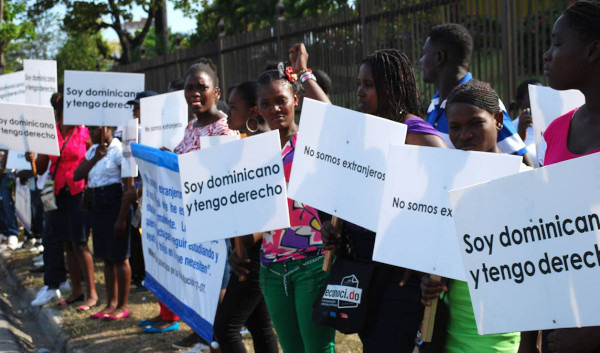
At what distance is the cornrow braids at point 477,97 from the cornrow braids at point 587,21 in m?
0.60

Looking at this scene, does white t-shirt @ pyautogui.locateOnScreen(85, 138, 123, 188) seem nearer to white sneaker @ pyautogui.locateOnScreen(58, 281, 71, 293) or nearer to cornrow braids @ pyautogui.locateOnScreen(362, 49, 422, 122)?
white sneaker @ pyautogui.locateOnScreen(58, 281, 71, 293)

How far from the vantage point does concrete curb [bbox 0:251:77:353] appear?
6.21 metres

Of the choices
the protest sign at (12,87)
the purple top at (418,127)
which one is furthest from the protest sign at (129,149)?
the protest sign at (12,87)

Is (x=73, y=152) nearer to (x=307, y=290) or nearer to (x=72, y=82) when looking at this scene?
(x=72, y=82)

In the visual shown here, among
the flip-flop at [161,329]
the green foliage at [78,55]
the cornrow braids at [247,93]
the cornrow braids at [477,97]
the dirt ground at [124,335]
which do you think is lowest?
the dirt ground at [124,335]

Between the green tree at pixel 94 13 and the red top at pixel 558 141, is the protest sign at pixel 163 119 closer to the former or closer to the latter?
the red top at pixel 558 141

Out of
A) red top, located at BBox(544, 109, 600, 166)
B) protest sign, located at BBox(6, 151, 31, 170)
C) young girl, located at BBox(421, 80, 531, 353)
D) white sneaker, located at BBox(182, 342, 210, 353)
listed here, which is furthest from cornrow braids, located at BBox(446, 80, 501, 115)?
protest sign, located at BBox(6, 151, 31, 170)

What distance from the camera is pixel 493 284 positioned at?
7.45 ft

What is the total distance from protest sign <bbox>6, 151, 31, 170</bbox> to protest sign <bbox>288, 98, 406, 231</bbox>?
6815 mm

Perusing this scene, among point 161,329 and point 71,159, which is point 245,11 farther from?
point 161,329

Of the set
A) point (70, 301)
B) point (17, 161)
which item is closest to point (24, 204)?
point (17, 161)

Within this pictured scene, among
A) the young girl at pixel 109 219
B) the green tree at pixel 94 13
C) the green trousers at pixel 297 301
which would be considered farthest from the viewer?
the green tree at pixel 94 13

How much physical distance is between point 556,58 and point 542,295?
0.82 metres

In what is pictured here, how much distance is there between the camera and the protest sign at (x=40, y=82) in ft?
28.9
